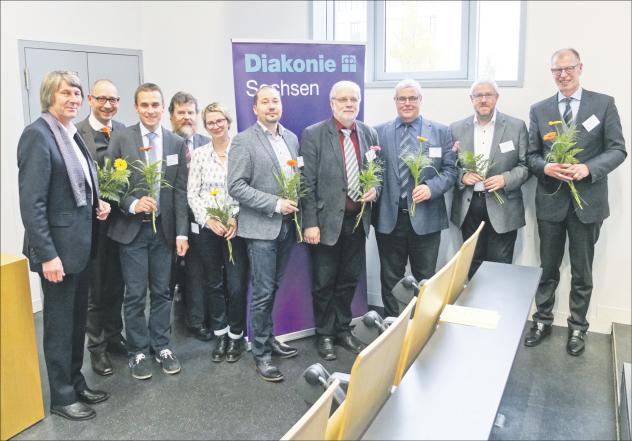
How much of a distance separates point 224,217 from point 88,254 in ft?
2.86

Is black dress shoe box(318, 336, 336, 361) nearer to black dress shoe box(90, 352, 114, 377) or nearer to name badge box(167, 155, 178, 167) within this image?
black dress shoe box(90, 352, 114, 377)

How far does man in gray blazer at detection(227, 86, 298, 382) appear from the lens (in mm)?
3404

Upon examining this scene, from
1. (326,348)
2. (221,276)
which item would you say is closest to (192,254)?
(221,276)

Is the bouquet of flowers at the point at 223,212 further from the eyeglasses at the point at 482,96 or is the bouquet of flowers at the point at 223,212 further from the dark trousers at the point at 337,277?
the eyeglasses at the point at 482,96

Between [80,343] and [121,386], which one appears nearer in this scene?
[80,343]

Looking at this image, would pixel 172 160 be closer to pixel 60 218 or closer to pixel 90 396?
pixel 60 218

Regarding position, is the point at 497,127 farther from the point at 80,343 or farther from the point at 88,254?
the point at 80,343

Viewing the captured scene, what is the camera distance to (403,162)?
3.89 metres

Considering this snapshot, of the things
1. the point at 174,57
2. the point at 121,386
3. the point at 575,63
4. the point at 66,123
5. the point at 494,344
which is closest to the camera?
the point at 494,344

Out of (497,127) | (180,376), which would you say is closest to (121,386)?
(180,376)

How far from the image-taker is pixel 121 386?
3506 mm

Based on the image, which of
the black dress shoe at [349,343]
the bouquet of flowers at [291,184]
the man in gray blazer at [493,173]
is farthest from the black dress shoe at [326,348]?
the man in gray blazer at [493,173]

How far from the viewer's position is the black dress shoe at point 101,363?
365 cm

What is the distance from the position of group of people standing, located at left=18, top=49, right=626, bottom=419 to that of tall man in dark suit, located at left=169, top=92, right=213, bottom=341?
0.05 feet
